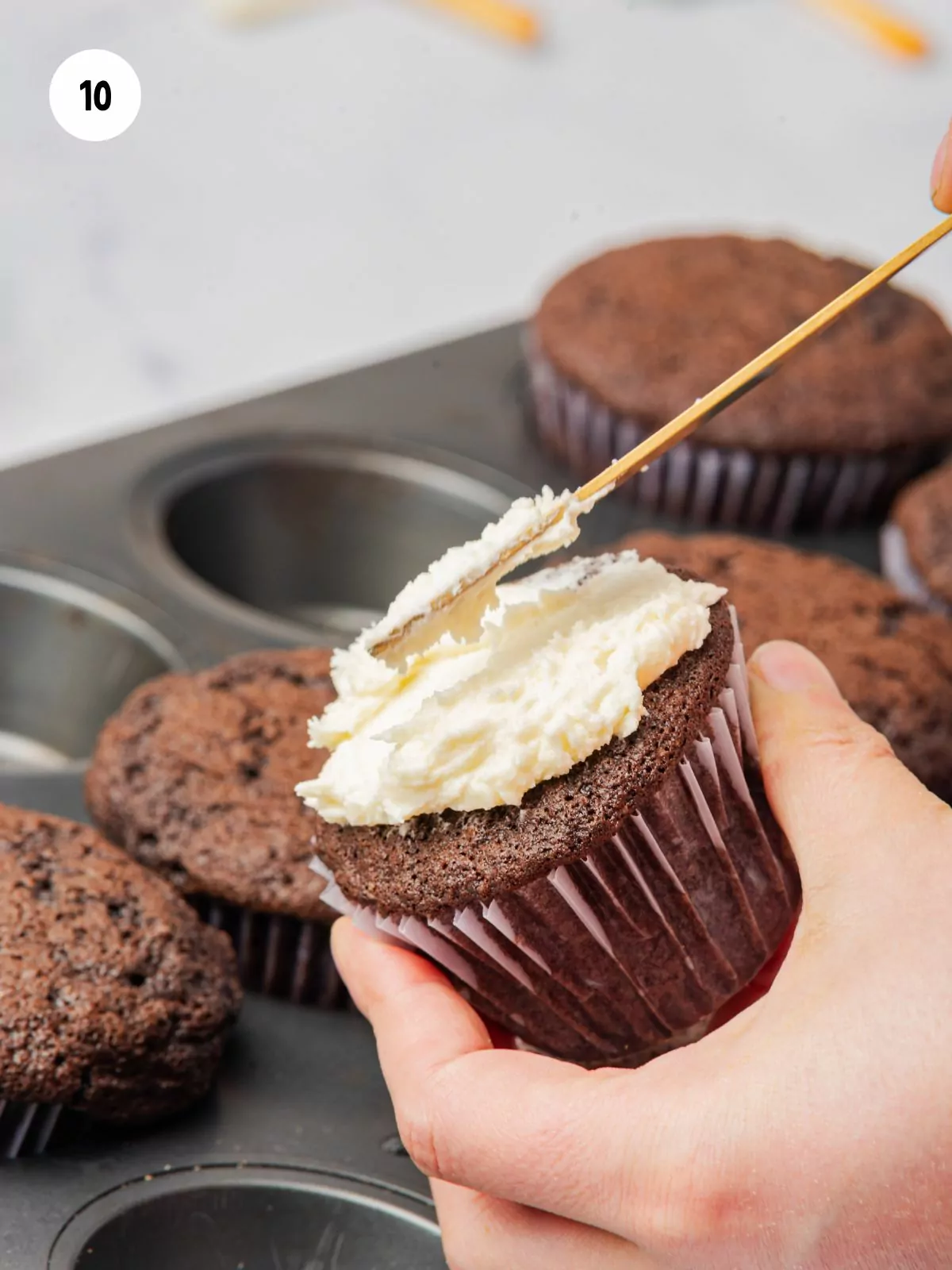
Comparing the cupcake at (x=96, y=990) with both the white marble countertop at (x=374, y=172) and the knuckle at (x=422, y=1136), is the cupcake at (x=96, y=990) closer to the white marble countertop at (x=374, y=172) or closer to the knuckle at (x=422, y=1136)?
the knuckle at (x=422, y=1136)

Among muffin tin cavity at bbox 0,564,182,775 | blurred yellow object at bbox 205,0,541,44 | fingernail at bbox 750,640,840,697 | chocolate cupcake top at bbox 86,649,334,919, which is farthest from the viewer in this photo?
blurred yellow object at bbox 205,0,541,44

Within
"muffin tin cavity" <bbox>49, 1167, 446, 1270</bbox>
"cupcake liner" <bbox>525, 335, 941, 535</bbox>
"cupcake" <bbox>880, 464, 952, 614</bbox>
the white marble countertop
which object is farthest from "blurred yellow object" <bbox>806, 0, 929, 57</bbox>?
"muffin tin cavity" <bbox>49, 1167, 446, 1270</bbox>

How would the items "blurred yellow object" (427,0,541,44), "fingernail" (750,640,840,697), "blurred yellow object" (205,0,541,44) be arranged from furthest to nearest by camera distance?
"blurred yellow object" (427,0,541,44) → "blurred yellow object" (205,0,541,44) → "fingernail" (750,640,840,697)

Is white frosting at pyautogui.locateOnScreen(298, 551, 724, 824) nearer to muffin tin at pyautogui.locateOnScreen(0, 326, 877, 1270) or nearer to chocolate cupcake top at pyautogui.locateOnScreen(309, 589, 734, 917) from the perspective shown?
chocolate cupcake top at pyautogui.locateOnScreen(309, 589, 734, 917)

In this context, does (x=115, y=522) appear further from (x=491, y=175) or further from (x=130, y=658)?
(x=491, y=175)

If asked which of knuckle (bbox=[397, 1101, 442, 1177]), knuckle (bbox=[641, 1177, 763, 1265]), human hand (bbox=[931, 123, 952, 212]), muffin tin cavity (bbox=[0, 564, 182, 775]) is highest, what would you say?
human hand (bbox=[931, 123, 952, 212])

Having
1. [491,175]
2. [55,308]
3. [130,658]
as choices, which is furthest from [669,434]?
[491,175]

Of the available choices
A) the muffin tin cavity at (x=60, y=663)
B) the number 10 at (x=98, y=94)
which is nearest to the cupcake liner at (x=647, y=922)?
the muffin tin cavity at (x=60, y=663)

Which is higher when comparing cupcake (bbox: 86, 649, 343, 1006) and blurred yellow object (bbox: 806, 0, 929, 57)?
blurred yellow object (bbox: 806, 0, 929, 57)
